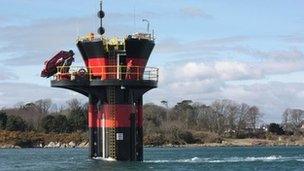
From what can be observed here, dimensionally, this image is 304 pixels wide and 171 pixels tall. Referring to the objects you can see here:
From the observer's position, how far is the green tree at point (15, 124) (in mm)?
168500

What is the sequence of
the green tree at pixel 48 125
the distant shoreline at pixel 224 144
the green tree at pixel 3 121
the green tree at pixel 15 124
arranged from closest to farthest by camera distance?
the distant shoreline at pixel 224 144, the green tree at pixel 3 121, the green tree at pixel 15 124, the green tree at pixel 48 125

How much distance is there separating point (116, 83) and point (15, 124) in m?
116

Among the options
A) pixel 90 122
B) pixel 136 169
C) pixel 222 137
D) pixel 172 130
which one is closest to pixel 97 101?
pixel 90 122

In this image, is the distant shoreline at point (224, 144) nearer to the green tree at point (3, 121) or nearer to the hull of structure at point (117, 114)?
the green tree at point (3, 121)

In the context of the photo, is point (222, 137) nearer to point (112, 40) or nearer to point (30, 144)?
point (30, 144)

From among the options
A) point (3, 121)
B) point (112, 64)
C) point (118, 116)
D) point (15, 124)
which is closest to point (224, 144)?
point (15, 124)

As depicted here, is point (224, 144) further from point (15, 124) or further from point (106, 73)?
point (106, 73)

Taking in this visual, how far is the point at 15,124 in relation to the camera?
16962 centimetres

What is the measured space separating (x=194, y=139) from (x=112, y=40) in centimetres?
12561

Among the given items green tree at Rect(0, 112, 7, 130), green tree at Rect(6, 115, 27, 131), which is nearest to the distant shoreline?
green tree at Rect(0, 112, 7, 130)

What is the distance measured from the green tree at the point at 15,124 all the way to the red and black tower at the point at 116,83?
111 m

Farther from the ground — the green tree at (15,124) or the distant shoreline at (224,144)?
the green tree at (15,124)

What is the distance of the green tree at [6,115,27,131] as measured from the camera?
168m

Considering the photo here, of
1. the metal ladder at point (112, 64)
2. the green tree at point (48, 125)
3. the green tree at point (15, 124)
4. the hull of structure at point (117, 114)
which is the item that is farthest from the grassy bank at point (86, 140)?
the metal ladder at point (112, 64)
